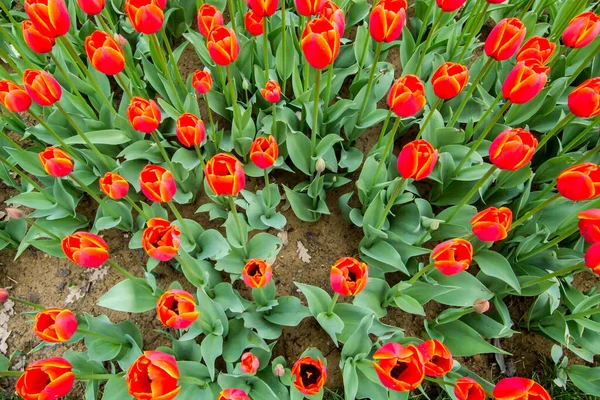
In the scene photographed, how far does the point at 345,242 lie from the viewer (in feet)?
9.43

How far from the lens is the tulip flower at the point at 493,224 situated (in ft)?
6.15

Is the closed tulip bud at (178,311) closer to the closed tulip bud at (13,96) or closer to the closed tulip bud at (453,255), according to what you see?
the closed tulip bud at (453,255)

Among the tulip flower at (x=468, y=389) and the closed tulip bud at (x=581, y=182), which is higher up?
the closed tulip bud at (x=581, y=182)

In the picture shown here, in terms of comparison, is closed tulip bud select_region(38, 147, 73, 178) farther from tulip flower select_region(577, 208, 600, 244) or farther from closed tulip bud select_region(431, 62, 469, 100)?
tulip flower select_region(577, 208, 600, 244)

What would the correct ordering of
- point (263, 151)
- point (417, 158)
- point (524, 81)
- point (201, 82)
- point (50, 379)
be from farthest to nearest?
point (201, 82), point (263, 151), point (524, 81), point (417, 158), point (50, 379)

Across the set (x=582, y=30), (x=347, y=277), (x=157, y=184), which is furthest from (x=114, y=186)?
(x=582, y=30)

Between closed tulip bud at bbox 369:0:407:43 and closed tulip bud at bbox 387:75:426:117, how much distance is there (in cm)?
23

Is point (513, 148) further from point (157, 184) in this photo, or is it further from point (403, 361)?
point (157, 184)

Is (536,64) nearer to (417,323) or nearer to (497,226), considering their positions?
(497,226)

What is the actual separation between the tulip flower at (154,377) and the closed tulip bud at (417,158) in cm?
116

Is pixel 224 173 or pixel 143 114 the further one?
pixel 143 114

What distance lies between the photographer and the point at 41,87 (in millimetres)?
2076

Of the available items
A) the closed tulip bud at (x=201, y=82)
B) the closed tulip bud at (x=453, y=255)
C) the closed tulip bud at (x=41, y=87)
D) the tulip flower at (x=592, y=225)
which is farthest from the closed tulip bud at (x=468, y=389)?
the closed tulip bud at (x=41, y=87)

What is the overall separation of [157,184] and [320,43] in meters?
0.87
